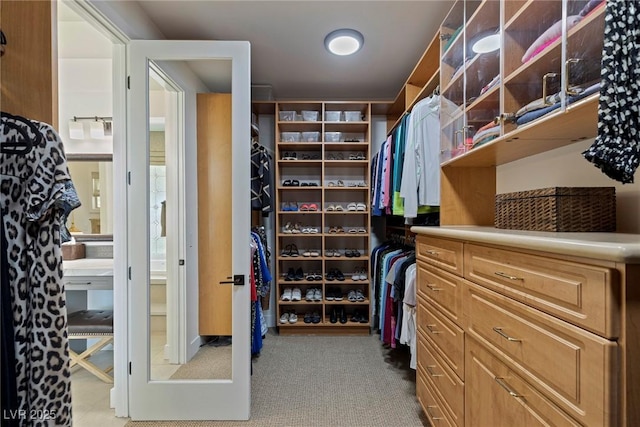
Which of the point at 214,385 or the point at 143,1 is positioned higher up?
the point at 143,1

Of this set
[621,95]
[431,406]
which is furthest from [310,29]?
[431,406]

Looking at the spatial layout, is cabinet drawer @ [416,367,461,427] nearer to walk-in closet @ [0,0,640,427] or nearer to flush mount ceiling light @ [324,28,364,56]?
walk-in closet @ [0,0,640,427]

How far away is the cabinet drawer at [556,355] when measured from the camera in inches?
24.3

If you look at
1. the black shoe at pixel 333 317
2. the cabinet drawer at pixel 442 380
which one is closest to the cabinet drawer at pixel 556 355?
the cabinet drawer at pixel 442 380

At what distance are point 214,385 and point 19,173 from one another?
153cm

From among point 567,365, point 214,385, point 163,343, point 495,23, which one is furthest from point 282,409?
point 495,23

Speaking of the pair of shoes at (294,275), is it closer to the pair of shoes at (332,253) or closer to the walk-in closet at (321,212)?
the walk-in closet at (321,212)

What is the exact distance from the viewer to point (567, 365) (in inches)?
27.6

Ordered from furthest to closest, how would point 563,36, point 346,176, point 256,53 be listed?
point 346,176, point 256,53, point 563,36

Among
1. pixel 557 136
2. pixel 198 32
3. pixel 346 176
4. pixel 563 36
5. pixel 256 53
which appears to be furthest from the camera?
pixel 346 176

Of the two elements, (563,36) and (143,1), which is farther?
(143,1)

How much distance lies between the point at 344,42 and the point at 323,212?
5.10 ft

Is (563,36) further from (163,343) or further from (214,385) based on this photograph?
(163,343)

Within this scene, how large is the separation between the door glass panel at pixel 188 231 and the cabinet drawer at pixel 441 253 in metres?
1.19
